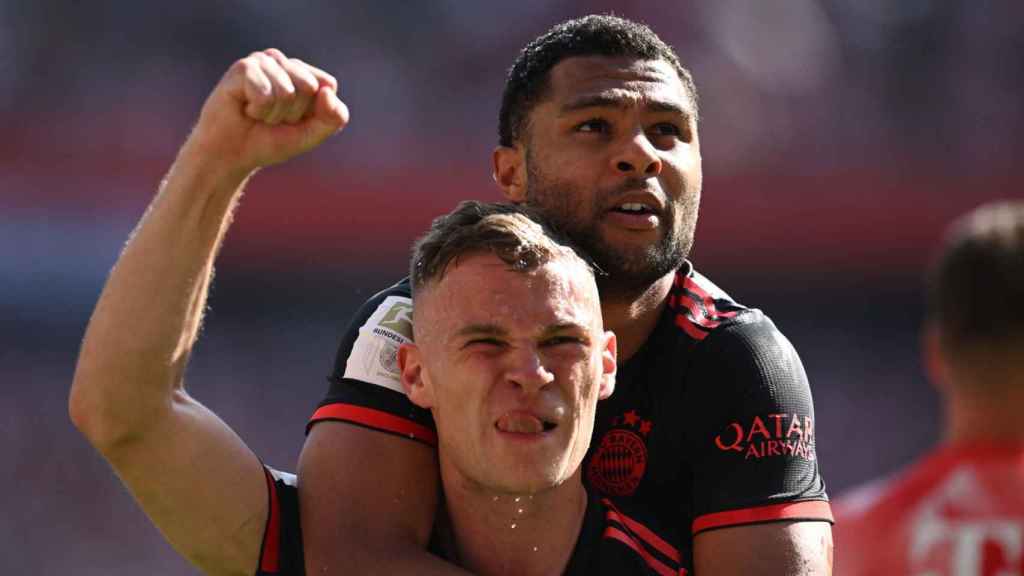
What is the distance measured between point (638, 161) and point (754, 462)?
0.89 metres

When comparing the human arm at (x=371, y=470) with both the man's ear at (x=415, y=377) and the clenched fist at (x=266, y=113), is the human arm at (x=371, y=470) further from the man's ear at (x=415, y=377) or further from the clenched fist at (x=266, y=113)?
the clenched fist at (x=266, y=113)

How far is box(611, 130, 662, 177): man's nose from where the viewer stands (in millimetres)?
4305

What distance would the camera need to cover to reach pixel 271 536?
147 inches

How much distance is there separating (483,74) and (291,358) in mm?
3171

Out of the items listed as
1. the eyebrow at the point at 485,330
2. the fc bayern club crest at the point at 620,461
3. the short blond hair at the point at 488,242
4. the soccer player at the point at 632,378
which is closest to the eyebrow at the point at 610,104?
the soccer player at the point at 632,378

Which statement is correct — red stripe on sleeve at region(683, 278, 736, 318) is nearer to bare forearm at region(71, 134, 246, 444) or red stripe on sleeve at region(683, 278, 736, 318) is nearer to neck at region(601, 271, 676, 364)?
neck at region(601, 271, 676, 364)

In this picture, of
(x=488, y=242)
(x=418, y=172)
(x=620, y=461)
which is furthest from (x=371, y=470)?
(x=418, y=172)

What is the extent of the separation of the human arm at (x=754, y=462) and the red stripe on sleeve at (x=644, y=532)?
0.07 m

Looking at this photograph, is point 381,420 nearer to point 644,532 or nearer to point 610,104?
point 644,532

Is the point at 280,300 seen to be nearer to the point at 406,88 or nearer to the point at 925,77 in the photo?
the point at 406,88

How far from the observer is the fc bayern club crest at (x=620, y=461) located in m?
4.27

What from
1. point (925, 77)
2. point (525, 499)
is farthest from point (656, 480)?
point (925, 77)

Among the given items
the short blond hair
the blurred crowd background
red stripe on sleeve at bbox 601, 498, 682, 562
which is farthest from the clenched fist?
the blurred crowd background

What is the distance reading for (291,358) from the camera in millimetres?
14297
